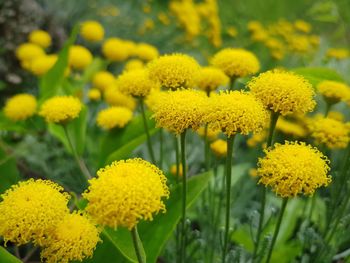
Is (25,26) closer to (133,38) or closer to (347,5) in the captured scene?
(133,38)

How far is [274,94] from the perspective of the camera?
0.74 m

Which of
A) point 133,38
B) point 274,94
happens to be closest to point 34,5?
point 133,38

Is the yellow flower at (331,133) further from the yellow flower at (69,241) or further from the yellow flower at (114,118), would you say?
the yellow flower at (69,241)

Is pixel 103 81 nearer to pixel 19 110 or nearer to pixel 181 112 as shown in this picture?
pixel 19 110

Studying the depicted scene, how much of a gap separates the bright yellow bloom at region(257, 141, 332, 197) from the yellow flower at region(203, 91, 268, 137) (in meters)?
0.06

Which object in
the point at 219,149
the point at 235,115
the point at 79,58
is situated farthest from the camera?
the point at 79,58

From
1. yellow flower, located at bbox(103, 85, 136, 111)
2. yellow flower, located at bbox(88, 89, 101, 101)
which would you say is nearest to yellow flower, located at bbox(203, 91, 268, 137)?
yellow flower, located at bbox(103, 85, 136, 111)

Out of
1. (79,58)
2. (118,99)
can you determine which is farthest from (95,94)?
(118,99)

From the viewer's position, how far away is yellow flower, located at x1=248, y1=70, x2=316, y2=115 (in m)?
0.74

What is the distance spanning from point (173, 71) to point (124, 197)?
1.26 feet

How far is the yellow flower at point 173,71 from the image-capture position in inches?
35.3

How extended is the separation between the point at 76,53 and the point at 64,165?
0.41m

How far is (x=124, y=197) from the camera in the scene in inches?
22.5

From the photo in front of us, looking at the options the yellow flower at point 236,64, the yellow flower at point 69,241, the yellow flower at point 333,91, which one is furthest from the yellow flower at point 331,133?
the yellow flower at point 69,241
